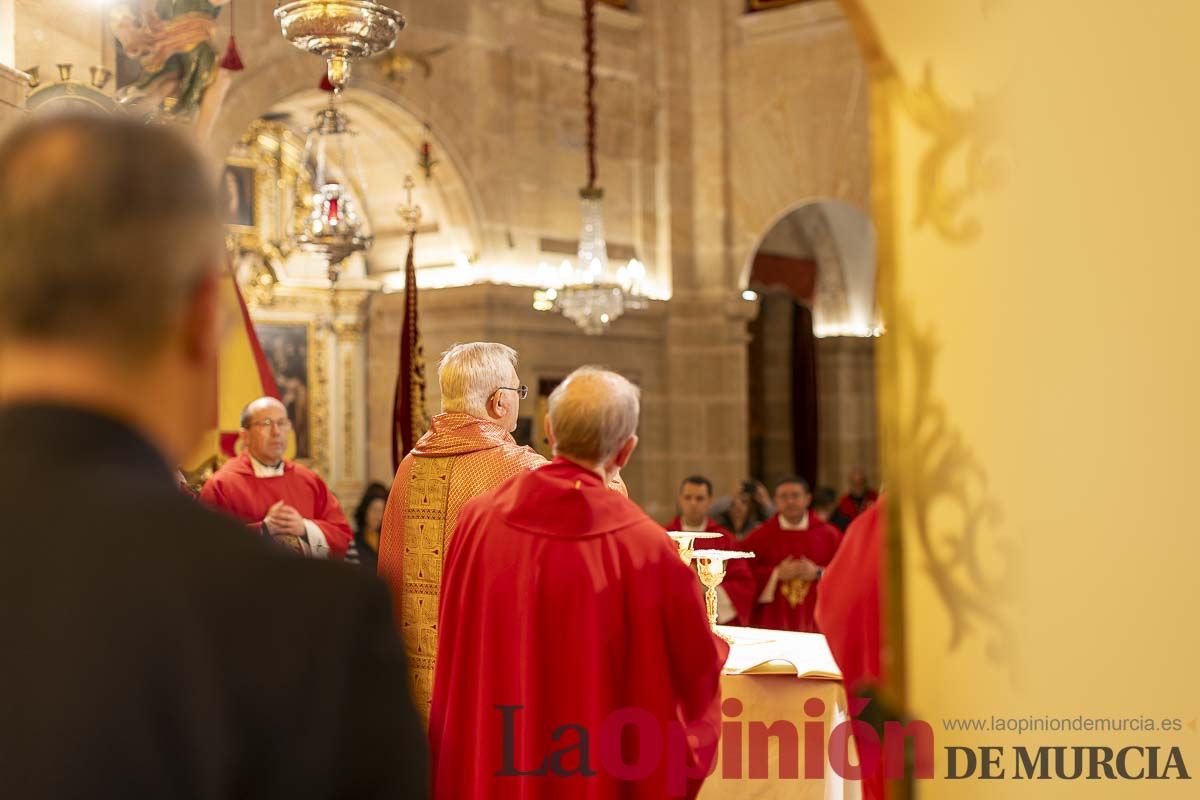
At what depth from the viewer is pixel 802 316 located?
17234mm

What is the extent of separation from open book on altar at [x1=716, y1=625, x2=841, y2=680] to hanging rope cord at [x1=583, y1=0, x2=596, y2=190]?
6580mm

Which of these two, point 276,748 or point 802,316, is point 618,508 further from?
point 802,316

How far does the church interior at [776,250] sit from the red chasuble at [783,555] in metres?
2.50

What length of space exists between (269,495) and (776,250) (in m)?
10.7

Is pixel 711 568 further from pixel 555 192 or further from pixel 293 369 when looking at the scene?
pixel 293 369

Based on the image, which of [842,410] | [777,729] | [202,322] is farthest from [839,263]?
[202,322]

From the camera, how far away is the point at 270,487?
655 cm

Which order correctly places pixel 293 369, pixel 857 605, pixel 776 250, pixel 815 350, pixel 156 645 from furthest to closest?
1. pixel 815 350
2. pixel 776 250
3. pixel 293 369
4. pixel 857 605
5. pixel 156 645

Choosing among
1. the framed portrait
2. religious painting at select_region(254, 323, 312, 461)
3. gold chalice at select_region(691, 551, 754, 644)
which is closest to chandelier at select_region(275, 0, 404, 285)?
the framed portrait

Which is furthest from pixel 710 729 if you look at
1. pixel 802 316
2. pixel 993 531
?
pixel 802 316

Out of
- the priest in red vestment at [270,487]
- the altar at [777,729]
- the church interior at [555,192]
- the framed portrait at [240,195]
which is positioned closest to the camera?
the altar at [777,729]

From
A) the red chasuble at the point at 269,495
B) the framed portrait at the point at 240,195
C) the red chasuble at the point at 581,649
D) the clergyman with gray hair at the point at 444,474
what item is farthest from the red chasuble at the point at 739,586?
the framed portrait at the point at 240,195

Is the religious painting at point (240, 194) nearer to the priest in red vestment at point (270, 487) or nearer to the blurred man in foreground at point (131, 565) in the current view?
the priest in red vestment at point (270, 487)

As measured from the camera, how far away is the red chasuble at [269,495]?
6422 millimetres
